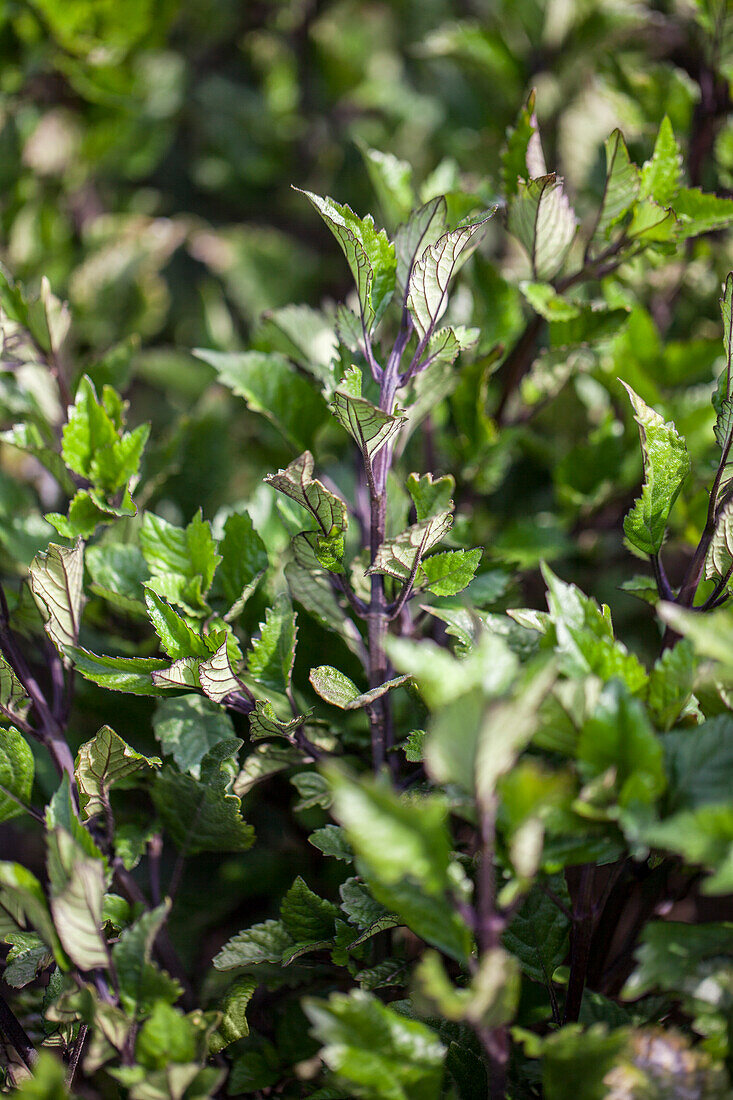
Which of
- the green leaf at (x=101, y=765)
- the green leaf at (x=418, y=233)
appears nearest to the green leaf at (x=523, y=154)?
the green leaf at (x=418, y=233)

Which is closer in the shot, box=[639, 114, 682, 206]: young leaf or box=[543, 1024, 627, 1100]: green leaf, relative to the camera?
box=[543, 1024, 627, 1100]: green leaf

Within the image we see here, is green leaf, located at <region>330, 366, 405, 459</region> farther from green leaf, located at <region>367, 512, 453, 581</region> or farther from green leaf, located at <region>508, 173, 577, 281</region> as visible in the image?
green leaf, located at <region>508, 173, 577, 281</region>

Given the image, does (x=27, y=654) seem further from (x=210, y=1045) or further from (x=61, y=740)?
(x=210, y=1045)

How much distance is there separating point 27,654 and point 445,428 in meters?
0.54

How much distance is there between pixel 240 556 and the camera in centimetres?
70

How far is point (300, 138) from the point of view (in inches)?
53.2

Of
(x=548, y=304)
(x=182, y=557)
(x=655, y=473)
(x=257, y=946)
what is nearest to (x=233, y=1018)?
(x=257, y=946)

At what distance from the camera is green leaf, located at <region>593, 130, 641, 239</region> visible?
67cm

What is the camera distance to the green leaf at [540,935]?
613 millimetres

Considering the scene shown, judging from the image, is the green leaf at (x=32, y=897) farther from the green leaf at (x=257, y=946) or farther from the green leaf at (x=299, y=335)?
the green leaf at (x=299, y=335)

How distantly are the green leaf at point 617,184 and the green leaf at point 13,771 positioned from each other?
639mm

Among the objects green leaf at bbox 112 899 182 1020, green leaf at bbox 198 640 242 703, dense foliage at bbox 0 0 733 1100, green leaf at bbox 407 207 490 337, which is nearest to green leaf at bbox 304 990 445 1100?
dense foliage at bbox 0 0 733 1100

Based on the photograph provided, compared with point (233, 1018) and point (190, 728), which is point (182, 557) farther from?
point (233, 1018)

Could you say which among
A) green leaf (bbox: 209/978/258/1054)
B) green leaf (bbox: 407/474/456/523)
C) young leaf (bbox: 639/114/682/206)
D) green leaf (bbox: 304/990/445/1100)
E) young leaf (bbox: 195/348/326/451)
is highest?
young leaf (bbox: 639/114/682/206)
